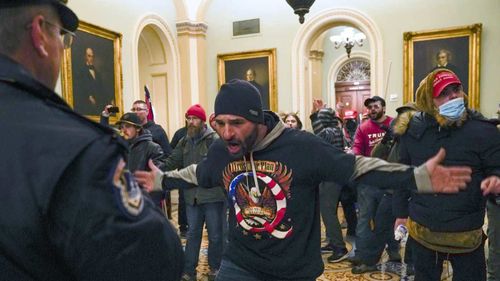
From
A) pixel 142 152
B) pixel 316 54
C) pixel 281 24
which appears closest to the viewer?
pixel 142 152

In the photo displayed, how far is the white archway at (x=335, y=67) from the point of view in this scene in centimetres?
1697

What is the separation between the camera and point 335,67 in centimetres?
1736

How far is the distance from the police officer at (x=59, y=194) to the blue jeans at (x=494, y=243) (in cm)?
356

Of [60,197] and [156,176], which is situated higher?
[60,197]

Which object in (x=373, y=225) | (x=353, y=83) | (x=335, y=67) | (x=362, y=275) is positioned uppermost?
(x=335, y=67)

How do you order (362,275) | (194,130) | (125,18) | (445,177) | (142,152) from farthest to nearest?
(125,18) → (194,130) → (362,275) → (142,152) → (445,177)

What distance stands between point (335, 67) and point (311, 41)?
7.50 meters

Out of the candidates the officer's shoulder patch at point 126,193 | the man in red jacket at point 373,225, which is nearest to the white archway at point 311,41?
the man in red jacket at point 373,225

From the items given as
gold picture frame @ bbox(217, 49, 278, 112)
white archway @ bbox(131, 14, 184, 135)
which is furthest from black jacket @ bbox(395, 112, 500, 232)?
white archway @ bbox(131, 14, 184, 135)

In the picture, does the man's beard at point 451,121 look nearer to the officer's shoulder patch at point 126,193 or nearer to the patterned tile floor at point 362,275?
the patterned tile floor at point 362,275

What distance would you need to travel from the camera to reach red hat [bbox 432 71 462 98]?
266cm

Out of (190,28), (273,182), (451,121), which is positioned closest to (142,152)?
(273,182)

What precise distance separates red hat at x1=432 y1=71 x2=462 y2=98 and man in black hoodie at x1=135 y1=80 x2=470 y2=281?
30.8 inches

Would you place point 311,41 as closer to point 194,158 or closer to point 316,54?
point 316,54
